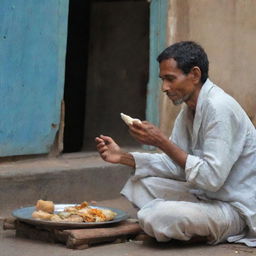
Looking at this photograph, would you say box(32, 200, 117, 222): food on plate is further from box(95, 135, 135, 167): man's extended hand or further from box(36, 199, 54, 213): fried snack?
box(95, 135, 135, 167): man's extended hand

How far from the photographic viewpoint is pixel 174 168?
4.82m

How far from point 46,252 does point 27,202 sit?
4.27 ft

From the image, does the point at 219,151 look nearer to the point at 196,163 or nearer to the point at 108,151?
the point at 196,163

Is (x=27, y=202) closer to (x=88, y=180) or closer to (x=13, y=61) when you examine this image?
(x=88, y=180)

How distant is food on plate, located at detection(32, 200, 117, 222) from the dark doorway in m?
3.11

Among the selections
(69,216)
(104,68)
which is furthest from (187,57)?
(104,68)

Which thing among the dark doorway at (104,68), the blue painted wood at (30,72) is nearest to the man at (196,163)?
the blue painted wood at (30,72)

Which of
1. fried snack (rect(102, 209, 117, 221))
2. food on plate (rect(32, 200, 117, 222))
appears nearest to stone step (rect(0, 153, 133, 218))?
food on plate (rect(32, 200, 117, 222))

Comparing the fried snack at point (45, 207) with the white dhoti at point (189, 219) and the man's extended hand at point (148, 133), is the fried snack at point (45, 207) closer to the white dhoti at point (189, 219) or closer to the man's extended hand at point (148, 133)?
the white dhoti at point (189, 219)

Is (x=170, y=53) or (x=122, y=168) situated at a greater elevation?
(x=170, y=53)

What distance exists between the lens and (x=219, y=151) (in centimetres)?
423

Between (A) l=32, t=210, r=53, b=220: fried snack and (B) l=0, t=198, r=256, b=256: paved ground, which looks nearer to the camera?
(B) l=0, t=198, r=256, b=256: paved ground

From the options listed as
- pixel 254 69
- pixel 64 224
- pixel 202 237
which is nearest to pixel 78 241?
pixel 64 224

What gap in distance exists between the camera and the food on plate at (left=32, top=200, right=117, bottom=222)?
14.6 ft
